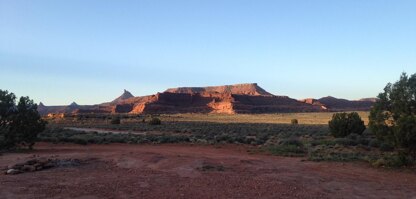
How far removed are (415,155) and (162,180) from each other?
994 cm

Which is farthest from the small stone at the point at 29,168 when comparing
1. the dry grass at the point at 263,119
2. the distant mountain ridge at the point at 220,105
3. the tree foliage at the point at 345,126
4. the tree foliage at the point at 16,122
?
the distant mountain ridge at the point at 220,105

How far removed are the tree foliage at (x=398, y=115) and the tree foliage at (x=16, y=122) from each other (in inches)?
668

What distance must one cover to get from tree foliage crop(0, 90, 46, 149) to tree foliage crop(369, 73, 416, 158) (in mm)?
16966

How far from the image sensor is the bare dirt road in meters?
10.8

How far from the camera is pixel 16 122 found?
74.5 ft

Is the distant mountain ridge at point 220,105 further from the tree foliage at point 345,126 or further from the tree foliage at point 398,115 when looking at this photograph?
Result: the tree foliage at point 398,115

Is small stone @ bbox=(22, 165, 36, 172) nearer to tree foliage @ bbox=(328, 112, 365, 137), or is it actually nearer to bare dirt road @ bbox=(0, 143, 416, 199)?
bare dirt road @ bbox=(0, 143, 416, 199)

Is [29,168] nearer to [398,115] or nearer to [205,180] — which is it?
[205,180]

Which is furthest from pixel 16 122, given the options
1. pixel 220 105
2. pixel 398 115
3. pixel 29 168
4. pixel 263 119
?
pixel 220 105

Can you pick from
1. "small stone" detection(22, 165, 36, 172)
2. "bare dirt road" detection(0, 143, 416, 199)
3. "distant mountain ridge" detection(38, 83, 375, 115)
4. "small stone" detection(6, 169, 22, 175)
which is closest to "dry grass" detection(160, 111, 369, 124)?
"distant mountain ridge" detection(38, 83, 375, 115)

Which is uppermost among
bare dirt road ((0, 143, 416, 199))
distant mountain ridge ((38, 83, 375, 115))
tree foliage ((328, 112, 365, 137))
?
distant mountain ridge ((38, 83, 375, 115))

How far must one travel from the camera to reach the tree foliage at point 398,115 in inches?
608

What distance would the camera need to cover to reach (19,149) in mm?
22344

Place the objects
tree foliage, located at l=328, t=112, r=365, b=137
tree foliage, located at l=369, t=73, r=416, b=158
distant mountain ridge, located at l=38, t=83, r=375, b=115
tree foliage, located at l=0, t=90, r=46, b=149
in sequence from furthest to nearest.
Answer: distant mountain ridge, located at l=38, t=83, r=375, b=115 → tree foliage, located at l=328, t=112, r=365, b=137 → tree foliage, located at l=0, t=90, r=46, b=149 → tree foliage, located at l=369, t=73, r=416, b=158
